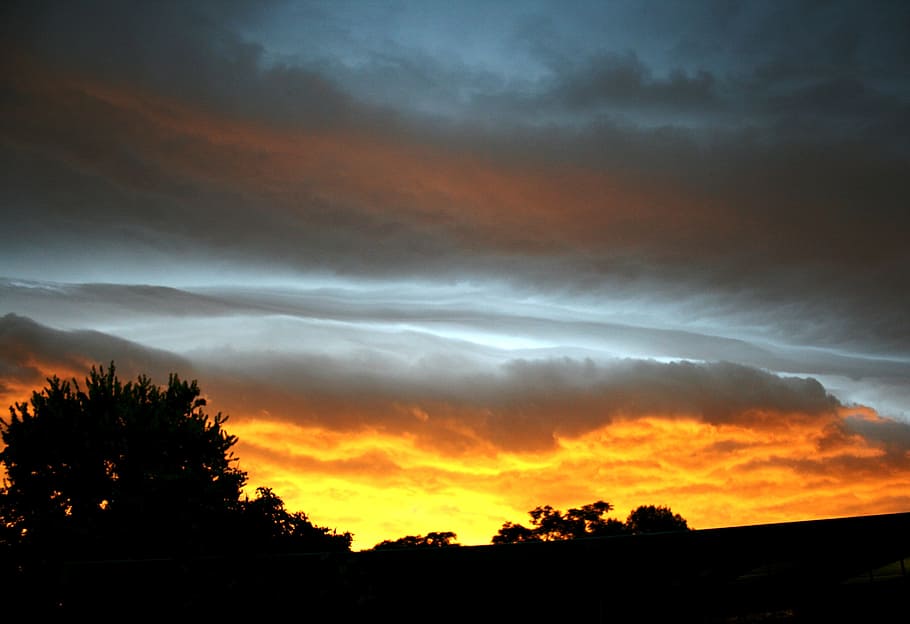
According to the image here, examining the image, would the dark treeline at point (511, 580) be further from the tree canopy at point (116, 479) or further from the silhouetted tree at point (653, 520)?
the silhouetted tree at point (653, 520)

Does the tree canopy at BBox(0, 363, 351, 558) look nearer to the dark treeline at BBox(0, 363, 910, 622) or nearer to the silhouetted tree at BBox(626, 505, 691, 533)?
the dark treeline at BBox(0, 363, 910, 622)

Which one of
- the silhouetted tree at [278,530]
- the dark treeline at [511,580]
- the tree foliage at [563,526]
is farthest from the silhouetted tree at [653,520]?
the dark treeline at [511,580]

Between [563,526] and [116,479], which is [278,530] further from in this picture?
[563,526]

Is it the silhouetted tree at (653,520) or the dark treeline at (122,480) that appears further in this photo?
the silhouetted tree at (653,520)

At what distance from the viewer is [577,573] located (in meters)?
14.1

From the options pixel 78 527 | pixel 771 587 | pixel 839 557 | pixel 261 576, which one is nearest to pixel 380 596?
pixel 261 576

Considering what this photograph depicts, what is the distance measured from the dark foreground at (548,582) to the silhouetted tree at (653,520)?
59882 millimetres

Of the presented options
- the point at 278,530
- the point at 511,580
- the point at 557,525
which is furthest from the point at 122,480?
the point at 557,525

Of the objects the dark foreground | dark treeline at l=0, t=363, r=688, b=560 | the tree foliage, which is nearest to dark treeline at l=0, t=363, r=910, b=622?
the dark foreground

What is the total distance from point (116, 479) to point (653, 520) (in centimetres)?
5584

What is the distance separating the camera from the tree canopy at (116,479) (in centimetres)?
2919

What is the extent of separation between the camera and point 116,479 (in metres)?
30.8

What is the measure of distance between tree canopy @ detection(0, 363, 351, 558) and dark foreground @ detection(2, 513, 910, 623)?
12503 millimetres

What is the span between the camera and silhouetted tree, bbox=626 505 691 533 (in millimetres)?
71688
